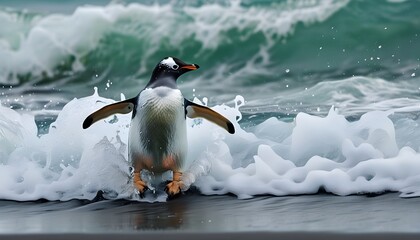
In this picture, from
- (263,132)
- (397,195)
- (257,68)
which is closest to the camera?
(397,195)

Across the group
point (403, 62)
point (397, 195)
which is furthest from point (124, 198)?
point (403, 62)

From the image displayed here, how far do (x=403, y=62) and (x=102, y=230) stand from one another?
4.59 m

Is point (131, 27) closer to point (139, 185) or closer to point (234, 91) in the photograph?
point (234, 91)

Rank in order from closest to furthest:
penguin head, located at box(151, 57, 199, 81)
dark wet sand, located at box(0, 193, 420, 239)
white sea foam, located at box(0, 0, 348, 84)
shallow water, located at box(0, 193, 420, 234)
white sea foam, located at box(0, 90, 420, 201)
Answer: dark wet sand, located at box(0, 193, 420, 239) < shallow water, located at box(0, 193, 420, 234) < white sea foam, located at box(0, 90, 420, 201) < penguin head, located at box(151, 57, 199, 81) < white sea foam, located at box(0, 0, 348, 84)

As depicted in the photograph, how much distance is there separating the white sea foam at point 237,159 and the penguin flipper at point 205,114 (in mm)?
235

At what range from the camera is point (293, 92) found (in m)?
8.02

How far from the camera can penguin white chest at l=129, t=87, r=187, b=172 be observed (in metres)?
5.39

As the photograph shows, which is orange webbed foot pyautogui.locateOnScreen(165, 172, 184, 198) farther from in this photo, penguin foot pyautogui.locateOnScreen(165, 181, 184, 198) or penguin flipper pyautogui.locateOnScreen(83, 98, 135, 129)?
penguin flipper pyautogui.locateOnScreen(83, 98, 135, 129)

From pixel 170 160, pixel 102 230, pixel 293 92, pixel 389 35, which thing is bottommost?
pixel 102 230

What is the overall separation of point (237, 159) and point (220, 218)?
1459 millimetres

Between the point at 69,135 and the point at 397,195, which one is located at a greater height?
the point at 69,135

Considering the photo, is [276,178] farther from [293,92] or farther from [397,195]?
[293,92]

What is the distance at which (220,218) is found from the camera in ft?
15.2

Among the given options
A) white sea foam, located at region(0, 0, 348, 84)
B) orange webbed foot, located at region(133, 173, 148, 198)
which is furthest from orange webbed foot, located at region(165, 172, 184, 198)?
white sea foam, located at region(0, 0, 348, 84)
